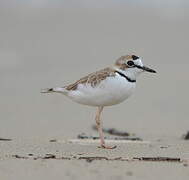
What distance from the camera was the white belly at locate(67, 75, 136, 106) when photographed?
23.5ft

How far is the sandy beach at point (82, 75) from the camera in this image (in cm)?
598

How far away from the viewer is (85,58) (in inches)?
621

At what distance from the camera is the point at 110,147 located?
24.2ft

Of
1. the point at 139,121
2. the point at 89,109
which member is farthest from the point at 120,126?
the point at 89,109

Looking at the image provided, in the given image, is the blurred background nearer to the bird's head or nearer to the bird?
the bird

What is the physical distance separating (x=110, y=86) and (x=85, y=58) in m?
8.64

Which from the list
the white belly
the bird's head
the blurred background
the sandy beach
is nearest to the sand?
the sandy beach

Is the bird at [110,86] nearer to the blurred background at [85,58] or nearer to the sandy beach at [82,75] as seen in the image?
the sandy beach at [82,75]

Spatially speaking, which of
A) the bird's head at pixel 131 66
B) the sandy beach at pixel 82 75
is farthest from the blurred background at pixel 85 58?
the bird's head at pixel 131 66

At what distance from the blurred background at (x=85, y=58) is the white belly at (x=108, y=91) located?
1.88 m

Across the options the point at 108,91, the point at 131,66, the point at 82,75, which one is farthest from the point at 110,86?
the point at 82,75

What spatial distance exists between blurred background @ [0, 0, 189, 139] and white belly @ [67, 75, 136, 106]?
1877 mm

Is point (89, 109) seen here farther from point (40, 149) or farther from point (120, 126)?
point (40, 149)

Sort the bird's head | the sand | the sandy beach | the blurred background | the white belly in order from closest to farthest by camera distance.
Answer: the sand < the sandy beach < the white belly < the bird's head < the blurred background
